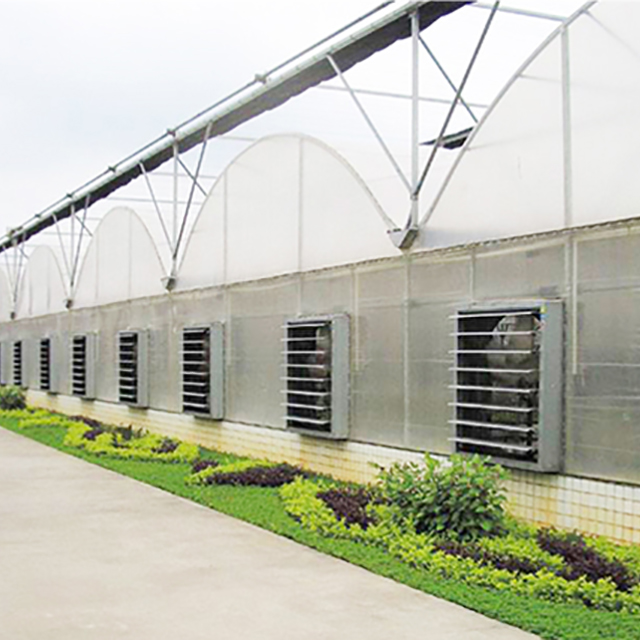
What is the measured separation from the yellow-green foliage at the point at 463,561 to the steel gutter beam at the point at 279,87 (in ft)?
17.8

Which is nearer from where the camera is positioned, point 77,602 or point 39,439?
point 77,602

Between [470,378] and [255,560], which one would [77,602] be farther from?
[470,378]

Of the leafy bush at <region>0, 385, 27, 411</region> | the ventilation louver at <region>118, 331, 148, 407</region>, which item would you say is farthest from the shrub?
the leafy bush at <region>0, 385, 27, 411</region>

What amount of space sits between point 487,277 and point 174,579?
4.37 metres

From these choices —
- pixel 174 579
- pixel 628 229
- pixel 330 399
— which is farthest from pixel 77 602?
pixel 330 399

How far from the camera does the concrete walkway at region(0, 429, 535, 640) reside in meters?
6.23

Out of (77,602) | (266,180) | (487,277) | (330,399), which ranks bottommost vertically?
(77,602)

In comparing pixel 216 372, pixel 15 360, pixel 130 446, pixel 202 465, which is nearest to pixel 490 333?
pixel 202 465

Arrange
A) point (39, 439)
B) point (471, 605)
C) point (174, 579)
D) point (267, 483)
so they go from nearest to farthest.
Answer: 1. point (471, 605)
2. point (174, 579)
3. point (267, 483)
4. point (39, 439)

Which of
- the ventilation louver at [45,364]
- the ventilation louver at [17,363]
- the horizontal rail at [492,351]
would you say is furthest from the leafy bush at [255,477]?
the ventilation louver at [17,363]

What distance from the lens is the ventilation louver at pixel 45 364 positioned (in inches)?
1102

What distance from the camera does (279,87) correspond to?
1474cm

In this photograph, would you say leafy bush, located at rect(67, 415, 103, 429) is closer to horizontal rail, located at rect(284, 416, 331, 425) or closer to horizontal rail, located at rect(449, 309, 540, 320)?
horizontal rail, located at rect(284, 416, 331, 425)

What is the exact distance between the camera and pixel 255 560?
323 inches
